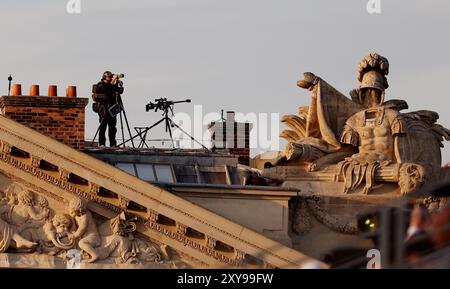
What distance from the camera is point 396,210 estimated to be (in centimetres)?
2895

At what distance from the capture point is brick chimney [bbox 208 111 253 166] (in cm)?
7025

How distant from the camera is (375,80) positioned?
53750 mm

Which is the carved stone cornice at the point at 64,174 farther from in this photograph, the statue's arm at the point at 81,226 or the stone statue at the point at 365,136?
the stone statue at the point at 365,136

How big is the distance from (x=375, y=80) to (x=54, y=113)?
744cm

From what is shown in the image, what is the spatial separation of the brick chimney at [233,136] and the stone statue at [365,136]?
52.3 feet

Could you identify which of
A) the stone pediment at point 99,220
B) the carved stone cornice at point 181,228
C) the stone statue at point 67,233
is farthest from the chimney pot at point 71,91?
the carved stone cornice at point 181,228

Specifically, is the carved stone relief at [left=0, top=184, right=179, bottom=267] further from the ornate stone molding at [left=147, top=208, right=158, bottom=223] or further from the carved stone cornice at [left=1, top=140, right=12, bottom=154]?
the carved stone cornice at [left=1, top=140, right=12, bottom=154]

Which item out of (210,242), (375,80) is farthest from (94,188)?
(375,80)

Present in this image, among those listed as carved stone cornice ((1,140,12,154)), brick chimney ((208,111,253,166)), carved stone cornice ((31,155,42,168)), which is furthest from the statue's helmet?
brick chimney ((208,111,253,166))

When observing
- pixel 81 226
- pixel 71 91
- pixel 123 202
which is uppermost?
pixel 71 91

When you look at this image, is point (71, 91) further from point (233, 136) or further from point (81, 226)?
point (233, 136)

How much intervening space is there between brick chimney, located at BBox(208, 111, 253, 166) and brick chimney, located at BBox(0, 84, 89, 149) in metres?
14.4
